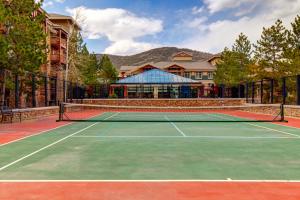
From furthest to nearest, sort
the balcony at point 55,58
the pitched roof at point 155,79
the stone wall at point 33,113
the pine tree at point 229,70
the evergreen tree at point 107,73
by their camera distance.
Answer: the evergreen tree at point 107,73, the pine tree at point 229,70, the balcony at point 55,58, the pitched roof at point 155,79, the stone wall at point 33,113

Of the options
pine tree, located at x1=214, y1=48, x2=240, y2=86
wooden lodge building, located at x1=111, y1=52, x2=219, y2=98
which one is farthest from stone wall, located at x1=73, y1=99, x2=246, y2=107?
pine tree, located at x1=214, y1=48, x2=240, y2=86

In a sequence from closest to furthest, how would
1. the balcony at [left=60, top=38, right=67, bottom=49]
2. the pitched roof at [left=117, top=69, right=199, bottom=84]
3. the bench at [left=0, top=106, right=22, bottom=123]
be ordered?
1. the bench at [left=0, top=106, right=22, bottom=123]
2. the pitched roof at [left=117, top=69, right=199, bottom=84]
3. the balcony at [left=60, top=38, right=67, bottom=49]

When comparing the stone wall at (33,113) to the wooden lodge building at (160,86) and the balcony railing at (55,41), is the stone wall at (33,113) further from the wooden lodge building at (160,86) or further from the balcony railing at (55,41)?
the balcony railing at (55,41)

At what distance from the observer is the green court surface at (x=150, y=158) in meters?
8.12

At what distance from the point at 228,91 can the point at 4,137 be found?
3563 centimetres

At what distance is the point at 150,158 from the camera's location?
33.4 feet

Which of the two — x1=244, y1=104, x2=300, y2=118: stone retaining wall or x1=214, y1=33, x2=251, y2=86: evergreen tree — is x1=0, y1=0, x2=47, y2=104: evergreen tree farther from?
x1=214, y1=33, x2=251, y2=86: evergreen tree

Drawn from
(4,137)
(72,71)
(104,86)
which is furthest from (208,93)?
(4,137)

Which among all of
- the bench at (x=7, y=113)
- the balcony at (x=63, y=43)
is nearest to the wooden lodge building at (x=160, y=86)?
the balcony at (x=63, y=43)

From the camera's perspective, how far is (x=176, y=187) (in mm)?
7008

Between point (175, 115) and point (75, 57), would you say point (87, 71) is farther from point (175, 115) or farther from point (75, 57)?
point (175, 115)

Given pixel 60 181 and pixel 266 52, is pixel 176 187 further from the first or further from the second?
Answer: pixel 266 52

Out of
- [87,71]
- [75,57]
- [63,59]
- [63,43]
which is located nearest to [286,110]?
[63,59]

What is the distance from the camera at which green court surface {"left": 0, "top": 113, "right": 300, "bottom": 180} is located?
8.12 meters
